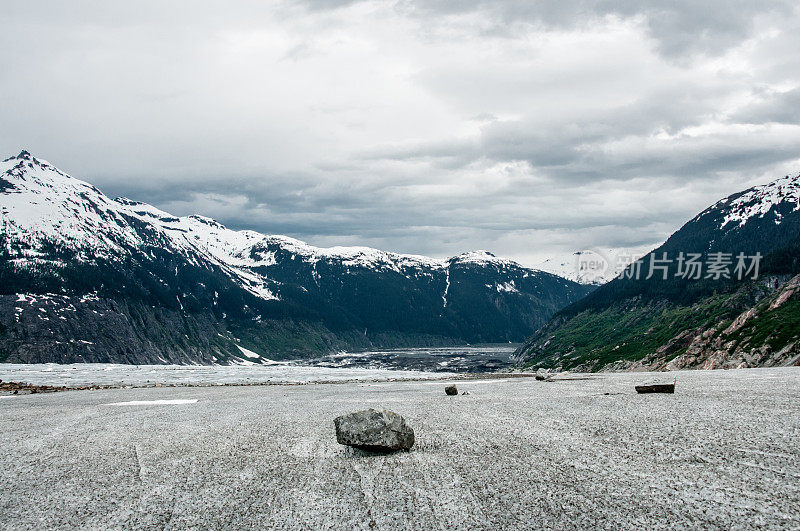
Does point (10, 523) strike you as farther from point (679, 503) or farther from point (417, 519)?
point (679, 503)

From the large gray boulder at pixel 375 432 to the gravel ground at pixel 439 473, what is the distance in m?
0.42

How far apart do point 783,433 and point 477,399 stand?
55.2ft

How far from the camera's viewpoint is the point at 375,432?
17.1m

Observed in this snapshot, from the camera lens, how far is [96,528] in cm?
1240

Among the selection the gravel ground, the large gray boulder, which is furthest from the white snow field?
the large gray boulder

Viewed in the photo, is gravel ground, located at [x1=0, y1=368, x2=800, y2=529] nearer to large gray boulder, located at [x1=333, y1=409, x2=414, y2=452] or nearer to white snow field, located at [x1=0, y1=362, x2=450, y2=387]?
large gray boulder, located at [x1=333, y1=409, x2=414, y2=452]

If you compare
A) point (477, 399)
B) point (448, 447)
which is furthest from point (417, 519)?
point (477, 399)

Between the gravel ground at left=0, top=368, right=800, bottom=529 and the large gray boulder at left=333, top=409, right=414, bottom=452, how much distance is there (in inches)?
16.7

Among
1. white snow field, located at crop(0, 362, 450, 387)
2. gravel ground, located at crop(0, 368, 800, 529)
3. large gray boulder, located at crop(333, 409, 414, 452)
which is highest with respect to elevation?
large gray boulder, located at crop(333, 409, 414, 452)

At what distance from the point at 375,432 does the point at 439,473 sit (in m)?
2.81

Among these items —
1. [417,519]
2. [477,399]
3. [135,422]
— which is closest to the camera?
[417,519]

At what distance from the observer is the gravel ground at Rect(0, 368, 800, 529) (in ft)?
40.5

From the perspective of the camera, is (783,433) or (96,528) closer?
(96,528)

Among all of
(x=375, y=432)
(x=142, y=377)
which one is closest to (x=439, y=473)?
(x=375, y=432)
